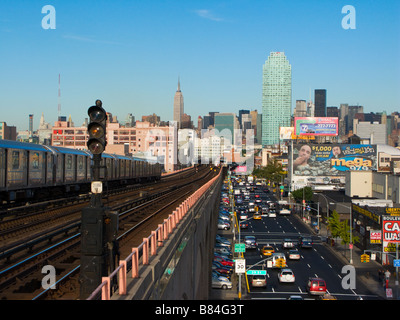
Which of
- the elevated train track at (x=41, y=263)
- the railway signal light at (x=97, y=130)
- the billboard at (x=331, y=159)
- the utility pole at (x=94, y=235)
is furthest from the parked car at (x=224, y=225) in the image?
the railway signal light at (x=97, y=130)

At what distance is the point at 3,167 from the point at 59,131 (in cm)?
15884

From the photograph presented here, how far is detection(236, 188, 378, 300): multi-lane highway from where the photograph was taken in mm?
34291

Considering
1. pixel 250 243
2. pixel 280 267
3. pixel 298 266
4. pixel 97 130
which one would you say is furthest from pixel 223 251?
pixel 97 130

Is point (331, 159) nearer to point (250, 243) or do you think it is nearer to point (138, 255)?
point (250, 243)

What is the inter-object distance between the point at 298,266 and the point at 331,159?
73.4m

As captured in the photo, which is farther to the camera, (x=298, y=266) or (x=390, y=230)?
(x=298, y=266)

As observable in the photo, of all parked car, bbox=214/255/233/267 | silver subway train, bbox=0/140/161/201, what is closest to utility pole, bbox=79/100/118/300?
silver subway train, bbox=0/140/161/201

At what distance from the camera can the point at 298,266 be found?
1732 inches

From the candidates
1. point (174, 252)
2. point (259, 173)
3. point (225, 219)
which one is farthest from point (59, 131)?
point (174, 252)

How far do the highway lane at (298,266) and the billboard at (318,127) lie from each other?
5677 cm

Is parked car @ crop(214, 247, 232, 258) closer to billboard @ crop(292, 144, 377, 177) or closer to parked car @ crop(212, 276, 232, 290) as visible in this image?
parked car @ crop(212, 276, 232, 290)
